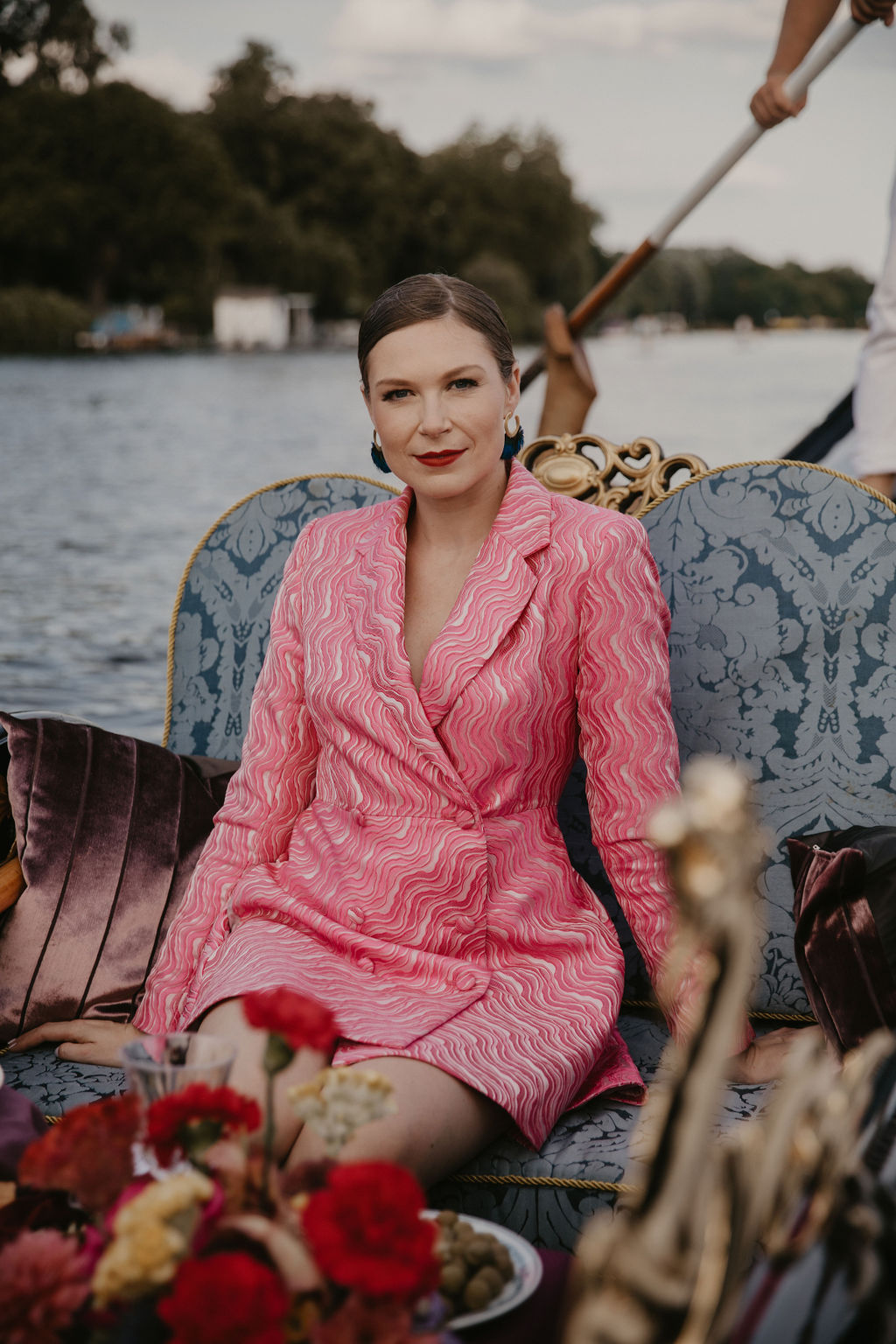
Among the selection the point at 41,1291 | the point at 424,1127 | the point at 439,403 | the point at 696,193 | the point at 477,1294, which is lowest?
the point at 424,1127

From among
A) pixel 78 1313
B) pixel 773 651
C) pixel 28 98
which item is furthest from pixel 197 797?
pixel 28 98

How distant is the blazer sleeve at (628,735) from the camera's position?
1.77 meters

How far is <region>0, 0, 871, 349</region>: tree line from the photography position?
2727 centimetres

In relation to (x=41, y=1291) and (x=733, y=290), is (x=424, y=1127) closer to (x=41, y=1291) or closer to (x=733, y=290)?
(x=41, y=1291)

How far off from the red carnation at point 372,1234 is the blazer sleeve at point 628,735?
3.30 ft

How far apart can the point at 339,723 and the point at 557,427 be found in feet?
4.64

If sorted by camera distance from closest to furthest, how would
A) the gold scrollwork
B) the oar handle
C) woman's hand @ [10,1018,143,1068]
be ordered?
woman's hand @ [10,1018,143,1068], the gold scrollwork, the oar handle

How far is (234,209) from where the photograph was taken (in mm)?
31500

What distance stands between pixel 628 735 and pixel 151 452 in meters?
14.0

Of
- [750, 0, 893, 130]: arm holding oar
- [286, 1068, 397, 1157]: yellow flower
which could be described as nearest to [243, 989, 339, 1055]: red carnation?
[286, 1068, 397, 1157]: yellow flower

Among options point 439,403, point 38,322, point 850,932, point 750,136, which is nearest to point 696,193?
point 750,136

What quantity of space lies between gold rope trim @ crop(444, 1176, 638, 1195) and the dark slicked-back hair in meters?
1.04

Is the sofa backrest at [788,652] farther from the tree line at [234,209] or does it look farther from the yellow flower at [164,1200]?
the tree line at [234,209]

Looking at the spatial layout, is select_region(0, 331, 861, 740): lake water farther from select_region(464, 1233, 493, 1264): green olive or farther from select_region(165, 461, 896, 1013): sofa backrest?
select_region(464, 1233, 493, 1264): green olive
